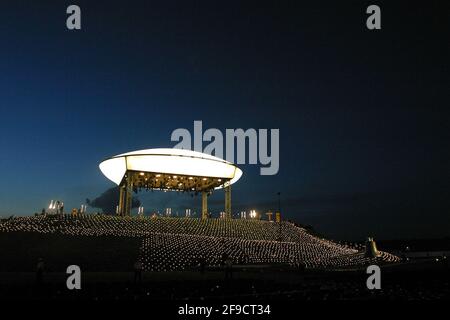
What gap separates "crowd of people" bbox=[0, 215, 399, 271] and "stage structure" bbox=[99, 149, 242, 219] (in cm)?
939

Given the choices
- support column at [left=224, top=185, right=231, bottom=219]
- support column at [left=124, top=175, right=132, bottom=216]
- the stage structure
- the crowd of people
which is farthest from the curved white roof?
the crowd of people

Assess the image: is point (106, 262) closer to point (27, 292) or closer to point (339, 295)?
point (27, 292)

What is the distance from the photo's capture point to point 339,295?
38.2 ft

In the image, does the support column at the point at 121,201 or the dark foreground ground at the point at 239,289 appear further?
the support column at the point at 121,201

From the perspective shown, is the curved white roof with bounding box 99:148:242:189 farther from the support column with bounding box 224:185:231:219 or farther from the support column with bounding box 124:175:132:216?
the support column with bounding box 224:185:231:219

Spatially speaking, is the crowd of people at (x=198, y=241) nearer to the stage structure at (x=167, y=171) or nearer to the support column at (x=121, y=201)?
the stage structure at (x=167, y=171)

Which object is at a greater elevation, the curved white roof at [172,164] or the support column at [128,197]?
the curved white roof at [172,164]

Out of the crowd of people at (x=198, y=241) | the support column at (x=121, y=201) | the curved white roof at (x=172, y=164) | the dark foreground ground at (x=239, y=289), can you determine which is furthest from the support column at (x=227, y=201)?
the dark foreground ground at (x=239, y=289)

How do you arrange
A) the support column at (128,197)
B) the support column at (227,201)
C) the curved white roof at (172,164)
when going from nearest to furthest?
the support column at (128,197)
the curved white roof at (172,164)
the support column at (227,201)

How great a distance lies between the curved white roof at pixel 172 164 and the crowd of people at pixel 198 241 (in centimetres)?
943

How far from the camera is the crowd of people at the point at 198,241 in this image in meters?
23.2

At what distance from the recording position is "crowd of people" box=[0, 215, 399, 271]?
76.0 ft

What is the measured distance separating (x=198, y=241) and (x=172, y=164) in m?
17.0
